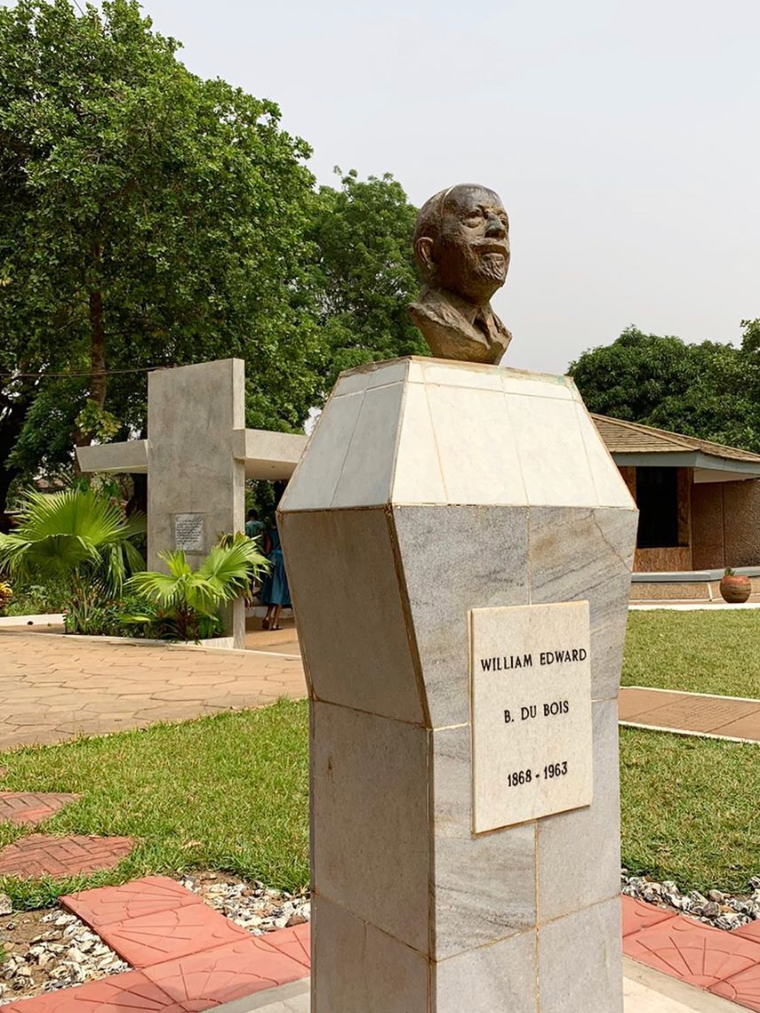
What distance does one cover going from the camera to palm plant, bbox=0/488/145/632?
13.6m

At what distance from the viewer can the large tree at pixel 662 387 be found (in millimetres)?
29562

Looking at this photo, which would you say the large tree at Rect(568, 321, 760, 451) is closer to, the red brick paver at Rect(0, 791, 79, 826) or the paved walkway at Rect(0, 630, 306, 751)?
the paved walkway at Rect(0, 630, 306, 751)

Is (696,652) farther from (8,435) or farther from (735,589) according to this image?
(8,435)

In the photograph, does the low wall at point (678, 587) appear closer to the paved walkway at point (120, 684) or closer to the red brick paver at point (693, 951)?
the paved walkway at point (120, 684)

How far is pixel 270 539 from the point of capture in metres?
16.1

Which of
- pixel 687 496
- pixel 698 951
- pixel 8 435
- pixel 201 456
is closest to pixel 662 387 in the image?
pixel 687 496

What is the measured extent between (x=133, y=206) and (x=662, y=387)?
68.2ft

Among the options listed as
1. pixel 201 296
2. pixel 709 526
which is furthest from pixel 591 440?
pixel 709 526

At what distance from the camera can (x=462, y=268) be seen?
114 inches

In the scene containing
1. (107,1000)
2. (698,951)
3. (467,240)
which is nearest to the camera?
(467,240)

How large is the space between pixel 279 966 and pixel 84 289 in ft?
59.2

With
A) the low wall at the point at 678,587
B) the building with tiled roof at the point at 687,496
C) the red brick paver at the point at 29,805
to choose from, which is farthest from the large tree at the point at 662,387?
the red brick paver at the point at 29,805

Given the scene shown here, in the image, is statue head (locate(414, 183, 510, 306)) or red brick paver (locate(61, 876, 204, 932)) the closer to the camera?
statue head (locate(414, 183, 510, 306))

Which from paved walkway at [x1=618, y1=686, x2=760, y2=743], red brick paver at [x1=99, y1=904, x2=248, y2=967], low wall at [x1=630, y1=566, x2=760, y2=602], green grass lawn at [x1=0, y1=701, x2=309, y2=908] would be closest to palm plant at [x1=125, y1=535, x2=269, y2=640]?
green grass lawn at [x1=0, y1=701, x2=309, y2=908]
